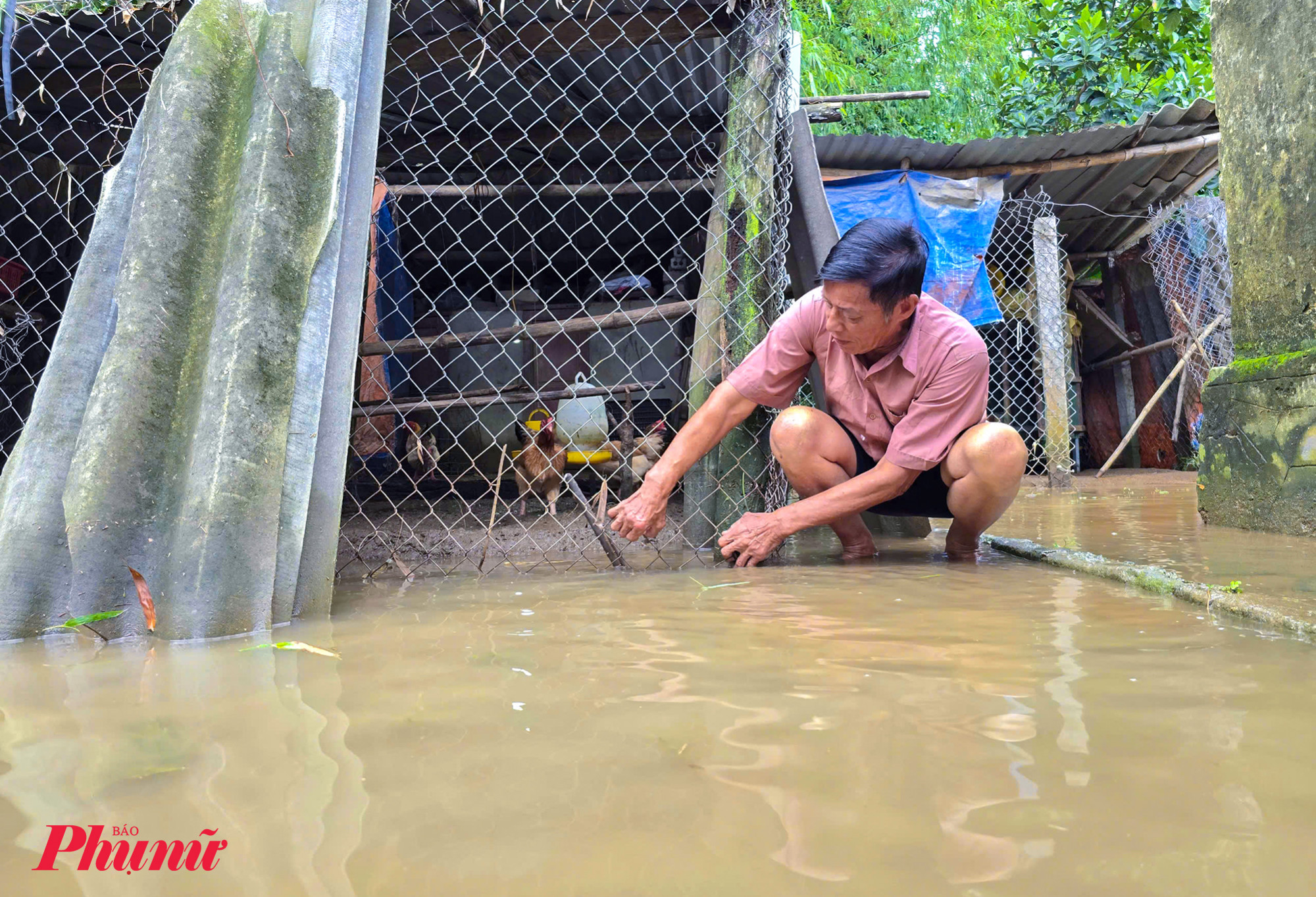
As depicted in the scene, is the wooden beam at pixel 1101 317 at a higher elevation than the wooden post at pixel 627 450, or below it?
higher

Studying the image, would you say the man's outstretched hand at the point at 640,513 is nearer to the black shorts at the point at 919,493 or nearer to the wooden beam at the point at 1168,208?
the black shorts at the point at 919,493

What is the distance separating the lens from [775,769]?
0.90 metres

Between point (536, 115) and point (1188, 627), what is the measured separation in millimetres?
3860

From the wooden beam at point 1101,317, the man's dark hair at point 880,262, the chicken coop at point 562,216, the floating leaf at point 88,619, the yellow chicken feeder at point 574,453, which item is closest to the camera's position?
the floating leaf at point 88,619

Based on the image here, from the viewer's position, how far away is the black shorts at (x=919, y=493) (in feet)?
8.96

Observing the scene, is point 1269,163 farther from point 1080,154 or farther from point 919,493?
point 1080,154

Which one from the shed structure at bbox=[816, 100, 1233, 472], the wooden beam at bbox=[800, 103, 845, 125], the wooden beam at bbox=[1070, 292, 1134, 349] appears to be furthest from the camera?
the wooden beam at bbox=[1070, 292, 1134, 349]

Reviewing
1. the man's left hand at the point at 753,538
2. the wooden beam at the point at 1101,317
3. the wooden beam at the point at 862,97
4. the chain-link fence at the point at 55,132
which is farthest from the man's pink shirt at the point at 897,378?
the wooden beam at the point at 1101,317

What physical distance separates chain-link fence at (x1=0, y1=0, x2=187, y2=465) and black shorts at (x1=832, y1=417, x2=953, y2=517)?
8.51 ft

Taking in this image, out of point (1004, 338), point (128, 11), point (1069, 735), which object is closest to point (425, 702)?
point (1069, 735)

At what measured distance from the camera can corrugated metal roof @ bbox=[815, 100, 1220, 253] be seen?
6.16 m

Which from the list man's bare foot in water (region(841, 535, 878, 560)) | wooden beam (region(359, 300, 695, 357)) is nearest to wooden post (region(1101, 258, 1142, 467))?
wooden beam (region(359, 300, 695, 357))

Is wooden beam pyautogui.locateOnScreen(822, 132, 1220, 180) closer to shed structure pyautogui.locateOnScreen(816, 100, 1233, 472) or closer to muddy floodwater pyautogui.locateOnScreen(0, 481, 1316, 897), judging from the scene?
shed structure pyautogui.locateOnScreen(816, 100, 1233, 472)

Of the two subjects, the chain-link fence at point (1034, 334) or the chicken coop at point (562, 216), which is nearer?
the chicken coop at point (562, 216)
